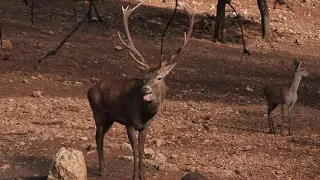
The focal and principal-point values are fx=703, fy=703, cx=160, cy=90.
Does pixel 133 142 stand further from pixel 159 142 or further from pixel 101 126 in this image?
pixel 159 142

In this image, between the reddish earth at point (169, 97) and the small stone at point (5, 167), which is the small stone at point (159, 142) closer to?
the reddish earth at point (169, 97)

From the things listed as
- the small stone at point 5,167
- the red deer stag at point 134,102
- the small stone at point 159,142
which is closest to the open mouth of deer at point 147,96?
the red deer stag at point 134,102

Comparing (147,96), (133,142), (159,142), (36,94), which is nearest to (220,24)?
(36,94)

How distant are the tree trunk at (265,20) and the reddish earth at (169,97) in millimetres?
302

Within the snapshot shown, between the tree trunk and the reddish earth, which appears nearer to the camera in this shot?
the reddish earth

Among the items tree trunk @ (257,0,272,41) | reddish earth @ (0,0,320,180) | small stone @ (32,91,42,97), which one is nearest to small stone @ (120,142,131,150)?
reddish earth @ (0,0,320,180)

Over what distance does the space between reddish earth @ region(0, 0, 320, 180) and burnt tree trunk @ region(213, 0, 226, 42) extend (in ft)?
1.02

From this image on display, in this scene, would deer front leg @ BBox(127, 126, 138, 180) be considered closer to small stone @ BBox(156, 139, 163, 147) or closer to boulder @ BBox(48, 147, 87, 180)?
boulder @ BBox(48, 147, 87, 180)

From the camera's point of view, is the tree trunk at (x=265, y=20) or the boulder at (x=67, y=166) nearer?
the boulder at (x=67, y=166)

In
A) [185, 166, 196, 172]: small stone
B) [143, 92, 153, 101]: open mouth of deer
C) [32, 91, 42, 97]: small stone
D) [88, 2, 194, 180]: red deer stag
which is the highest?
[143, 92, 153, 101]: open mouth of deer

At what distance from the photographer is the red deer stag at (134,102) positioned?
8031mm

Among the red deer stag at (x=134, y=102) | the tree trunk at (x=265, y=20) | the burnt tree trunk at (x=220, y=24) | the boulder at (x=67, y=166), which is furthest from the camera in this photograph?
the tree trunk at (x=265, y=20)

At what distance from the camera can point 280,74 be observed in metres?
18.5

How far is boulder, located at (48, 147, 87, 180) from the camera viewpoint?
25.6ft
